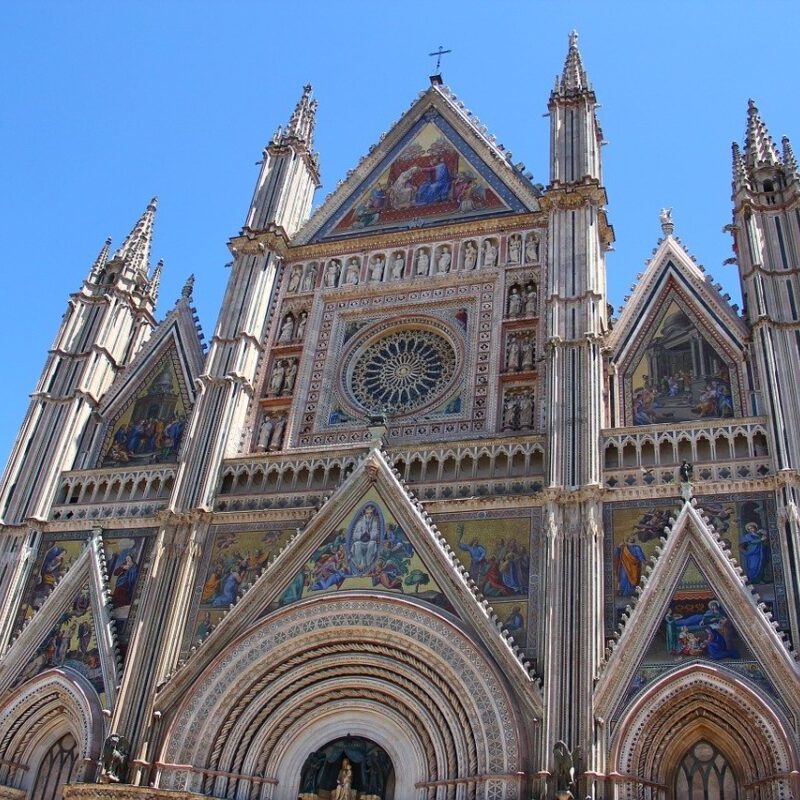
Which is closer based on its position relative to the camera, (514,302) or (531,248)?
(514,302)

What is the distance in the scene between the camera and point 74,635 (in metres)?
17.2

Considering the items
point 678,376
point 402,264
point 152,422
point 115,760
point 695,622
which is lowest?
point 115,760

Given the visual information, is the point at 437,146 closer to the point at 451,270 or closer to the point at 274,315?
the point at 451,270

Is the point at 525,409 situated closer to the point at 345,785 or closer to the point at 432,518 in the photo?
the point at 432,518

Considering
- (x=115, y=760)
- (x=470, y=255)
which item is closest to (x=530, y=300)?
(x=470, y=255)

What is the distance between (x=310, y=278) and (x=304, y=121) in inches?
217

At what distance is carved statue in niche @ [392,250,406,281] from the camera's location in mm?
21186

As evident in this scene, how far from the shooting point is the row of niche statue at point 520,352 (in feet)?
61.6

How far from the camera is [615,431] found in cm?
1661

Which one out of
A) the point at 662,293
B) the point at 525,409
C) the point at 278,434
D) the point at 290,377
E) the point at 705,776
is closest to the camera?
the point at 705,776

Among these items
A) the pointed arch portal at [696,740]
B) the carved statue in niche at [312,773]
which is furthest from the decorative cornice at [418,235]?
the carved statue in niche at [312,773]

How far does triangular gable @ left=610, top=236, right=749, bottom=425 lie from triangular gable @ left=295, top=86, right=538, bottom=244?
3.81 meters

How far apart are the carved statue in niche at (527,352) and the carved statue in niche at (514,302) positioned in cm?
69

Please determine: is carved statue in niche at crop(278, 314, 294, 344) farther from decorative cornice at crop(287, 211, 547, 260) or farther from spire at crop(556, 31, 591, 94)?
spire at crop(556, 31, 591, 94)
